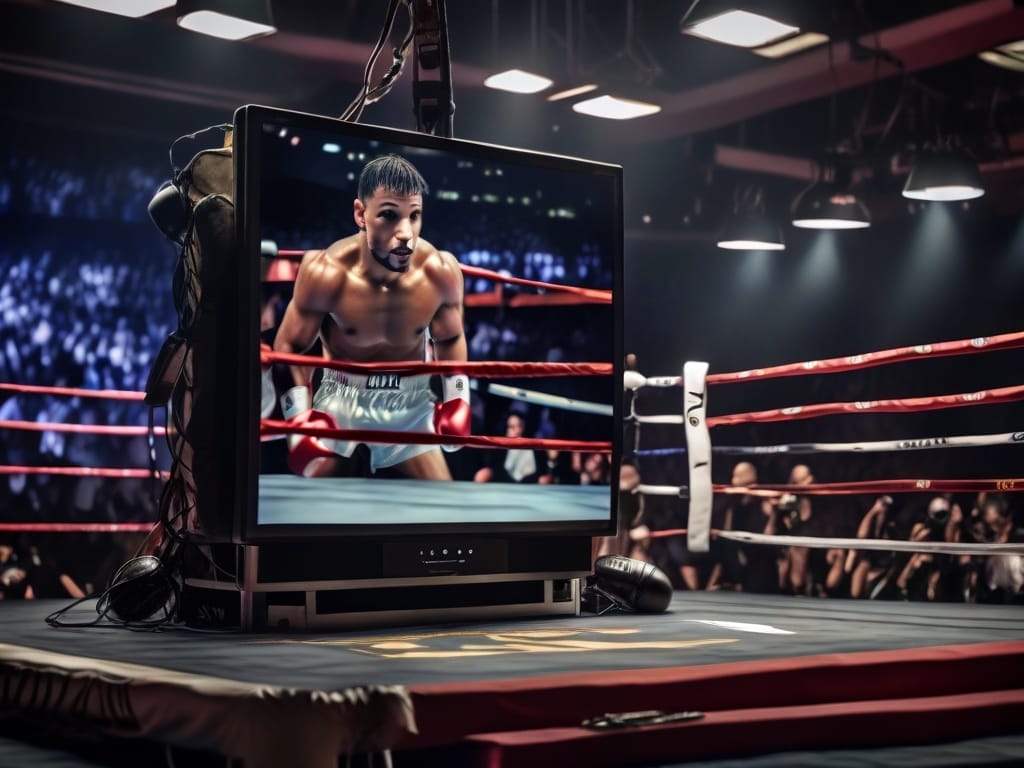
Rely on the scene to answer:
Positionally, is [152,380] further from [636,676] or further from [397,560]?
[636,676]

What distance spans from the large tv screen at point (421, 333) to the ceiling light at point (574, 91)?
2961mm

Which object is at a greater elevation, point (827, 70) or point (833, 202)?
point (827, 70)

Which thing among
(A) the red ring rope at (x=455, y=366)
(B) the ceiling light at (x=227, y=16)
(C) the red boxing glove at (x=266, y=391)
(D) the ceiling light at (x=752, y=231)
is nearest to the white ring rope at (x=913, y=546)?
(A) the red ring rope at (x=455, y=366)

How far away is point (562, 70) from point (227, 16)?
222 cm

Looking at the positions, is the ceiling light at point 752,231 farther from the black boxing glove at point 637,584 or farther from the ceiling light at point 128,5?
the black boxing glove at point 637,584

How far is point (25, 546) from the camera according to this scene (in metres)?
4.78

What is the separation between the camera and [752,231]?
22.5ft

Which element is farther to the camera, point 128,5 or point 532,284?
point 128,5

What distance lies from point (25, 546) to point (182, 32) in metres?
2.32

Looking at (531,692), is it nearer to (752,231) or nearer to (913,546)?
(913,546)

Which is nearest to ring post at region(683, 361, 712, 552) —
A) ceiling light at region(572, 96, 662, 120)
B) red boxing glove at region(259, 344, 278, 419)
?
red boxing glove at region(259, 344, 278, 419)

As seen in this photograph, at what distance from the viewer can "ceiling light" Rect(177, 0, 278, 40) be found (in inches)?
164

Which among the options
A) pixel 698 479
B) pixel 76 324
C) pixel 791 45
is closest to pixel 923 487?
pixel 698 479

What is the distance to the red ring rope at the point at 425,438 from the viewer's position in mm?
2299
